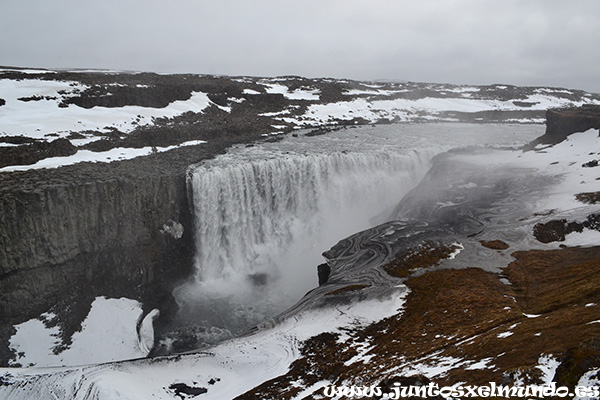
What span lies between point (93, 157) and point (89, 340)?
1376cm

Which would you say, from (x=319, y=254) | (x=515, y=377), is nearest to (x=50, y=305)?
(x=319, y=254)

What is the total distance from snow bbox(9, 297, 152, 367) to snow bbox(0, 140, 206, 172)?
984 centimetres

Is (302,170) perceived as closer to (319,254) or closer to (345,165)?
(345,165)

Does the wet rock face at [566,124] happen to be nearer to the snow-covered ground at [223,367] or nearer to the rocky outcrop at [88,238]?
the snow-covered ground at [223,367]

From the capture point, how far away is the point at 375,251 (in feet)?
76.9

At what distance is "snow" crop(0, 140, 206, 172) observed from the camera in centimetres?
2675

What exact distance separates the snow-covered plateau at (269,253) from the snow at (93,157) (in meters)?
0.28

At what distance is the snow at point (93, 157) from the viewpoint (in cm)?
2675

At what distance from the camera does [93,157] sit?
3023 cm

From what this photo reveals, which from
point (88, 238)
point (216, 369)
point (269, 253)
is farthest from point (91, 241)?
point (216, 369)

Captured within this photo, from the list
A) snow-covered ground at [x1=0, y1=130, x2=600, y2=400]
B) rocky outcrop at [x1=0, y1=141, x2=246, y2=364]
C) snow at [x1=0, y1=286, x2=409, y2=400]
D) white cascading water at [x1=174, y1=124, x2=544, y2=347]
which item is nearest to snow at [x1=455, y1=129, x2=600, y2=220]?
snow-covered ground at [x1=0, y1=130, x2=600, y2=400]

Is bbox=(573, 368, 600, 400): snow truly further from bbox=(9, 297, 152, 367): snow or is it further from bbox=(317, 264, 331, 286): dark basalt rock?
bbox=(9, 297, 152, 367): snow

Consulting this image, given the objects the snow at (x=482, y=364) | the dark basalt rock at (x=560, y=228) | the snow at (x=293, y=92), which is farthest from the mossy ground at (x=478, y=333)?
the snow at (x=293, y=92)

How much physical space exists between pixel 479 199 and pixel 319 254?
42.0 ft
